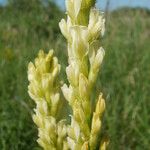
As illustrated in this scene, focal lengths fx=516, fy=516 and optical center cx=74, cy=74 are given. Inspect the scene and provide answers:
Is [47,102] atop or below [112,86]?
atop

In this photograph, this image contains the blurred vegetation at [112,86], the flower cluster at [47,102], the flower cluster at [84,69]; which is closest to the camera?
the flower cluster at [84,69]

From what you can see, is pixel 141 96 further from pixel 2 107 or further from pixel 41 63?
pixel 41 63

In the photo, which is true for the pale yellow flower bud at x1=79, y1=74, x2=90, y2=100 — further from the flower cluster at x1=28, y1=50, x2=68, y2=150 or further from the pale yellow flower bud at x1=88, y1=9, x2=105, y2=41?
the flower cluster at x1=28, y1=50, x2=68, y2=150

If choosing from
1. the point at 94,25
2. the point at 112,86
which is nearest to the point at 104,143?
the point at 94,25

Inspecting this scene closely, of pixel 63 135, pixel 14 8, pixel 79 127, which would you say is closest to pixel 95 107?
pixel 79 127

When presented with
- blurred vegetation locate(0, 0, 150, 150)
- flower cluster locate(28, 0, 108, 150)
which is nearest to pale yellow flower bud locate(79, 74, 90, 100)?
flower cluster locate(28, 0, 108, 150)

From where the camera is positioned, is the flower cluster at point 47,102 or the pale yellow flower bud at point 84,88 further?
the flower cluster at point 47,102

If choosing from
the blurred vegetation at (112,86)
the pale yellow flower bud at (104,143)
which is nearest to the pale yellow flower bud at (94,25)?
the pale yellow flower bud at (104,143)

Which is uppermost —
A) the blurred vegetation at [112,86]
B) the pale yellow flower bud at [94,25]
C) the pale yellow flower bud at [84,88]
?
the pale yellow flower bud at [94,25]

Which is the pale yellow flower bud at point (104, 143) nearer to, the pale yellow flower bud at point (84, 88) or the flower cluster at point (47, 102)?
the pale yellow flower bud at point (84, 88)

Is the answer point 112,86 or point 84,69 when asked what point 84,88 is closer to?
point 84,69

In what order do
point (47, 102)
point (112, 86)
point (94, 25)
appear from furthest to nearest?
point (112, 86) → point (47, 102) → point (94, 25)
